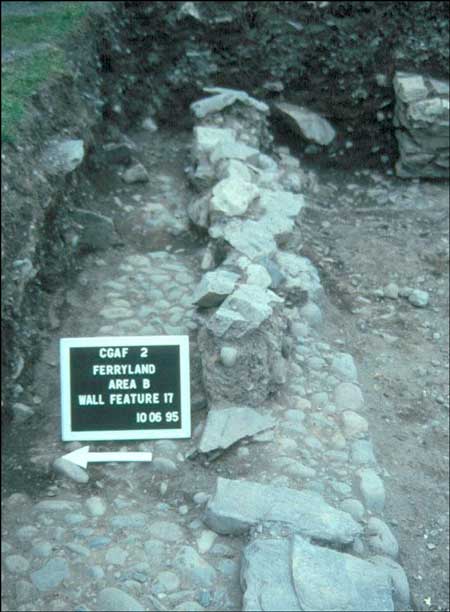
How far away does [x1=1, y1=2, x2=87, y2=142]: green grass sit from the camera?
5.06 m

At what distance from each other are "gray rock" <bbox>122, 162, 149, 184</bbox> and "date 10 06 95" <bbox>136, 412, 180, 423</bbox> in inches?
105

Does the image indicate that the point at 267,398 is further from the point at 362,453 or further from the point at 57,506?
the point at 57,506

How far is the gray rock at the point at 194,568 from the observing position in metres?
3.23

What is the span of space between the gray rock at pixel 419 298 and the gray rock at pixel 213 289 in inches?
60.8

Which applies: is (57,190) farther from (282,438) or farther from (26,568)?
(26,568)

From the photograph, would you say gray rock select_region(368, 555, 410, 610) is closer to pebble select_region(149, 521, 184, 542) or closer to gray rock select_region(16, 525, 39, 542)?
pebble select_region(149, 521, 184, 542)

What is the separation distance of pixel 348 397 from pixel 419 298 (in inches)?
59.0

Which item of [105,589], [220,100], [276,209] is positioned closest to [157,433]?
[105,589]

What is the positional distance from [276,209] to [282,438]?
6.79ft

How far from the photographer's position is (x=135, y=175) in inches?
239

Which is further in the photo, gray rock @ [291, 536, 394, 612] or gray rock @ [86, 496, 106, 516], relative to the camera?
gray rock @ [86, 496, 106, 516]

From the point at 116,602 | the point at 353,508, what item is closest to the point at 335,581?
the point at 353,508

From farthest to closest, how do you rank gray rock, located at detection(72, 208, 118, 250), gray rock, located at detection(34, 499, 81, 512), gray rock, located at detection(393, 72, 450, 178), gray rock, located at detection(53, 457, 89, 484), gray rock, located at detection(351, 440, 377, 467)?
gray rock, located at detection(393, 72, 450, 178) < gray rock, located at detection(72, 208, 118, 250) < gray rock, located at detection(351, 440, 377, 467) < gray rock, located at detection(53, 457, 89, 484) < gray rock, located at detection(34, 499, 81, 512)

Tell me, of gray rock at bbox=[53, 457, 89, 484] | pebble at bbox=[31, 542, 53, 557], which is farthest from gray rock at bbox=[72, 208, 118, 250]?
pebble at bbox=[31, 542, 53, 557]
